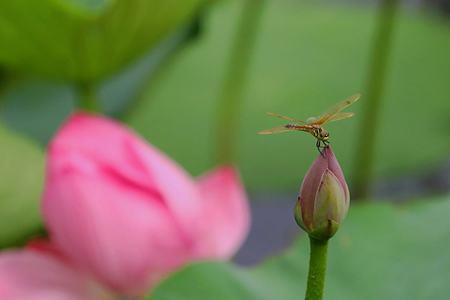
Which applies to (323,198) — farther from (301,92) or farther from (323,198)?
(301,92)

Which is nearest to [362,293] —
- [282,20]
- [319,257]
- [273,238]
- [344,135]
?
[319,257]

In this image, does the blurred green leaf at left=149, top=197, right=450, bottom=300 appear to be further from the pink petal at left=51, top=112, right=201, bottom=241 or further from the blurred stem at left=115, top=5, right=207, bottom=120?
the blurred stem at left=115, top=5, right=207, bottom=120

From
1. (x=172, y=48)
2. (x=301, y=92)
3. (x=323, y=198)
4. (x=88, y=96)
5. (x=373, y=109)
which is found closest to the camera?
(x=323, y=198)

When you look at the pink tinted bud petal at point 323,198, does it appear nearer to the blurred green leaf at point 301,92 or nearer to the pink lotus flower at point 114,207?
the pink lotus flower at point 114,207

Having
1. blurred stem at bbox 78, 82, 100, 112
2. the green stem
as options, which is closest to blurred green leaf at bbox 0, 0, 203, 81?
blurred stem at bbox 78, 82, 100, 112

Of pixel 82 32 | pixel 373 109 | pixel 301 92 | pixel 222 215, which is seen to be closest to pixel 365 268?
pixel 222 215
